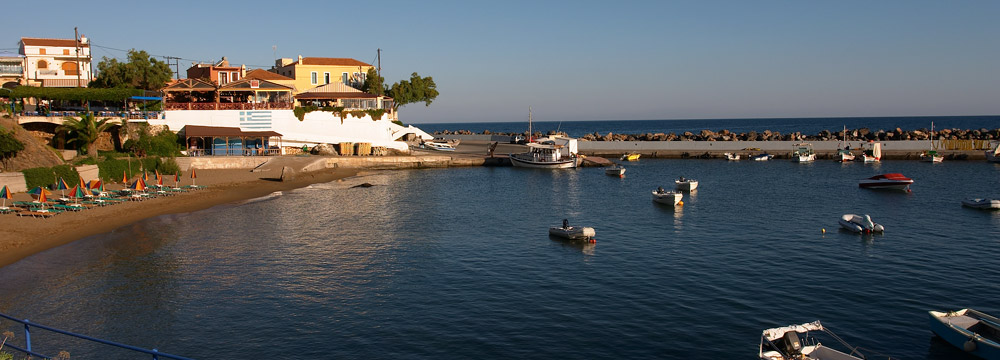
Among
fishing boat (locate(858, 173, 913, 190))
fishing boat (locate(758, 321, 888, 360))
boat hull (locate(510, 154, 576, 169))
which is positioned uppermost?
boat hull (locate(510, 154, 576, 169))

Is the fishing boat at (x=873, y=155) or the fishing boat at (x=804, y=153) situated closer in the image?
the fishing boat at (x=873, y=155)

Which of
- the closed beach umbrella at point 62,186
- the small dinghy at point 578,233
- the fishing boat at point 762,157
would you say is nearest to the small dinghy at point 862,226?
the small dinghy at point 578,233

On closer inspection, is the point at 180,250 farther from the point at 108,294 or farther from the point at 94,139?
the point at 94,139

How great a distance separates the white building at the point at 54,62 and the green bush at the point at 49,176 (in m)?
37.3

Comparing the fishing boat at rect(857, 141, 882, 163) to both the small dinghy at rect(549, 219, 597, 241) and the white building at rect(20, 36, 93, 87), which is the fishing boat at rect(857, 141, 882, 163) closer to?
the small dinghy at rect(549, 219, 597, 241)

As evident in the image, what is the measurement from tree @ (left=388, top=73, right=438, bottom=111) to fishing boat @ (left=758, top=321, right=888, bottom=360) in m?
74.6

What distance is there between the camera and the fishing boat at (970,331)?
1735 cm

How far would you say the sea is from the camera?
19.1 meters

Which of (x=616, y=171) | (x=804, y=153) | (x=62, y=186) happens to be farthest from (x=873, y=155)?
(x=62, y=186)

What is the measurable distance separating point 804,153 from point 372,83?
5414 centimetres

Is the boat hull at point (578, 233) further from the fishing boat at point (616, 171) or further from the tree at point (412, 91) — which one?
the tree at point (412, 91)

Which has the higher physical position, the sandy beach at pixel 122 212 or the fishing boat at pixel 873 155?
the fishing boat at pixel 873 155

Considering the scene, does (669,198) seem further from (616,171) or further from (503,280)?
(503,280)

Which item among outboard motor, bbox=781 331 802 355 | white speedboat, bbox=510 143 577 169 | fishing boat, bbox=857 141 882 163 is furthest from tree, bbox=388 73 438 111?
outboard motor, bbox=781 331 802 355
